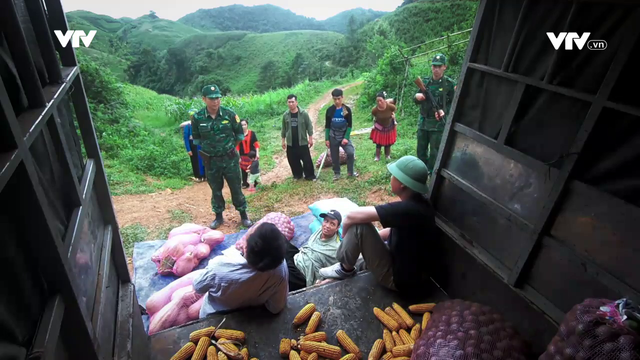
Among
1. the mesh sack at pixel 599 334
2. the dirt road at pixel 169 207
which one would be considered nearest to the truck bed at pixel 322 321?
the mesh sack at pixel 599 334

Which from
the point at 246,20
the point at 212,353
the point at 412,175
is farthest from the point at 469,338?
the point at 246,20

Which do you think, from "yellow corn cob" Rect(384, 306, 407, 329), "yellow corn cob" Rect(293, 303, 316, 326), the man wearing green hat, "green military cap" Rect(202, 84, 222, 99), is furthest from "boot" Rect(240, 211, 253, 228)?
"yellow corn cob" Rect(384, 306, 407, 329)

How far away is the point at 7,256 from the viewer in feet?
4.31

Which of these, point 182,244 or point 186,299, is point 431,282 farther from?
point 182,244

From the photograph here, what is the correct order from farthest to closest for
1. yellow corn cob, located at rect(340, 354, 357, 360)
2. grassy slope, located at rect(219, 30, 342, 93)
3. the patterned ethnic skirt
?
grassy slope, located at rect(219, 30, 342, 93), the patterned ethnic skirt, yellow corn cob, located at rect(340, 354, 357, 360)

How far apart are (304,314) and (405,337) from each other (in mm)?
913

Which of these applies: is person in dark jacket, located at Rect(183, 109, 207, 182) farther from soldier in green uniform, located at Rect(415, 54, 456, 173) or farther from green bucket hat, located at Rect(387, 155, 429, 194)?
green bucket hat, located at Rect(387, 155, 429, 194)

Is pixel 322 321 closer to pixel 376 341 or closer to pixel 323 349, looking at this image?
pixel 323 349

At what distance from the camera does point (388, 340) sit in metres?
3.07

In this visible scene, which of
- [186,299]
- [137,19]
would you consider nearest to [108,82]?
[186,299]

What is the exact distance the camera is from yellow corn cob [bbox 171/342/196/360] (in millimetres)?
2893

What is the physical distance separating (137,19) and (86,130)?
7562 centimetres

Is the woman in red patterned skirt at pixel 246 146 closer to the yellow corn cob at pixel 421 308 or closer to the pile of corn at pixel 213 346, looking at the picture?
the pile of corn at pixel 213 346

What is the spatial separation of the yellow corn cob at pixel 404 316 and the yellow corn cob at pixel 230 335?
1423 mm
